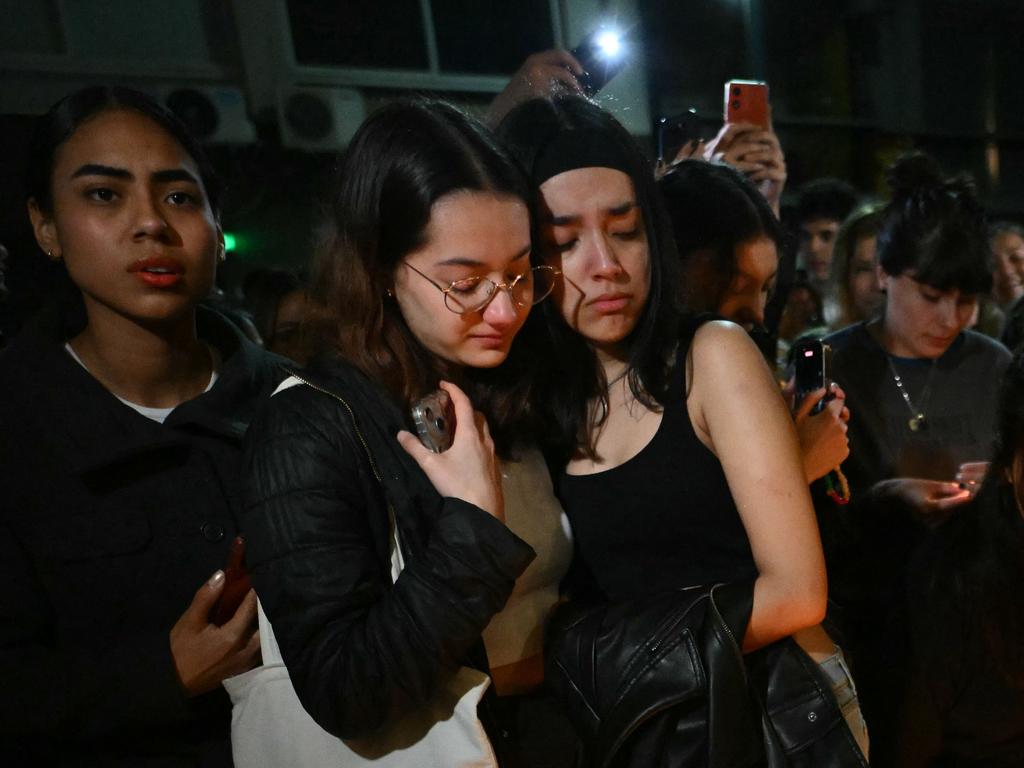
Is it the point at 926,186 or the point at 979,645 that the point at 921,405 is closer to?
the point at 926,186

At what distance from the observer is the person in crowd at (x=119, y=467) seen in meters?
1.41

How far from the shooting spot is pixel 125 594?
4.87 ft

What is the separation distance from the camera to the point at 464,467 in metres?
1.25

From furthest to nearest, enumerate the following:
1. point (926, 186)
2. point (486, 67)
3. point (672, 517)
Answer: point (486, 67), point (926, 186), point (672, 517)

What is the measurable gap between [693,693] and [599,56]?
1670mm

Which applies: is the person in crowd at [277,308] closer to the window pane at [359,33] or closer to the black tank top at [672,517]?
the black tank top at [672,517]

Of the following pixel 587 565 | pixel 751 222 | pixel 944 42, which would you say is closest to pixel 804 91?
pixel 944 42

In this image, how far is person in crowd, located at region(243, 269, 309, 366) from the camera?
3195mm

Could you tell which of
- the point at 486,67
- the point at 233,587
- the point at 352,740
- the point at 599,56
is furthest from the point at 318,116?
the point at 352,740

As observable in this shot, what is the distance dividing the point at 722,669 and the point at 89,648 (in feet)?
3.49

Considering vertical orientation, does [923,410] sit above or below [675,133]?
below

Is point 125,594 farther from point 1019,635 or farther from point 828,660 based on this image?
point 1019,635

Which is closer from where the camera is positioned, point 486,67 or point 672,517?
point 672,517

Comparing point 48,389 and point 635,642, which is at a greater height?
point 48,389
